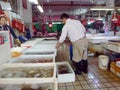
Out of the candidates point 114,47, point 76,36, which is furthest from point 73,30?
point 114,47

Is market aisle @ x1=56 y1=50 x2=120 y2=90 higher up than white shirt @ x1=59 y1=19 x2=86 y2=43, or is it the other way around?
white shirt @ x1=59 y1=19 x2=86 y2=43

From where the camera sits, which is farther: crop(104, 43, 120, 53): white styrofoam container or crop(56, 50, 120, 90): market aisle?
crop(104, 43, 120, 53): white styrofoam container

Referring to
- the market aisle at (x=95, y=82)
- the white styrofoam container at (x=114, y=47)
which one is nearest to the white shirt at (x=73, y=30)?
the white styrofoam container at (x=114, y=47)

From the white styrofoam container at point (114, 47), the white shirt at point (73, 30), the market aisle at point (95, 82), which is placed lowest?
the market aisle at point (95, 82)

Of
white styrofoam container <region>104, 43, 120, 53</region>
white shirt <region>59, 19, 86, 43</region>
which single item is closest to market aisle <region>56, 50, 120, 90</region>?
white styrofoam container <region>104, 43, 120, 53</region>

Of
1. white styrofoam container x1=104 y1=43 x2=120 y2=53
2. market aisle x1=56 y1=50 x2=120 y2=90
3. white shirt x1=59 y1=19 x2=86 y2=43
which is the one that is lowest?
market aisle x1=56 y1=50 x2=120 y2=90

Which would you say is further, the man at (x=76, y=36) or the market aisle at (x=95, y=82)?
the man at (x=76, y=36)

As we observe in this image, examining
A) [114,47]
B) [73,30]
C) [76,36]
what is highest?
[73,30]


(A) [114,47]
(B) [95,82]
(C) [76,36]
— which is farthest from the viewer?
(A) [114,47]

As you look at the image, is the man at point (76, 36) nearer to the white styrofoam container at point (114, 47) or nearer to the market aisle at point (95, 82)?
the market aisle at point (95, 82)

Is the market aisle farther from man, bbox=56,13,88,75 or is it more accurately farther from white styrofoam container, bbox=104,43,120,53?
white styrofoam container, bbox=104,43,120,53

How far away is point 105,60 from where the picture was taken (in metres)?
5.00

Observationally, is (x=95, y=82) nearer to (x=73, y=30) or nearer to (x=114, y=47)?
(x=114, y=47)

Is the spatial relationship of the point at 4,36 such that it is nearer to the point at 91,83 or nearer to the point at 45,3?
the point at 91,83
